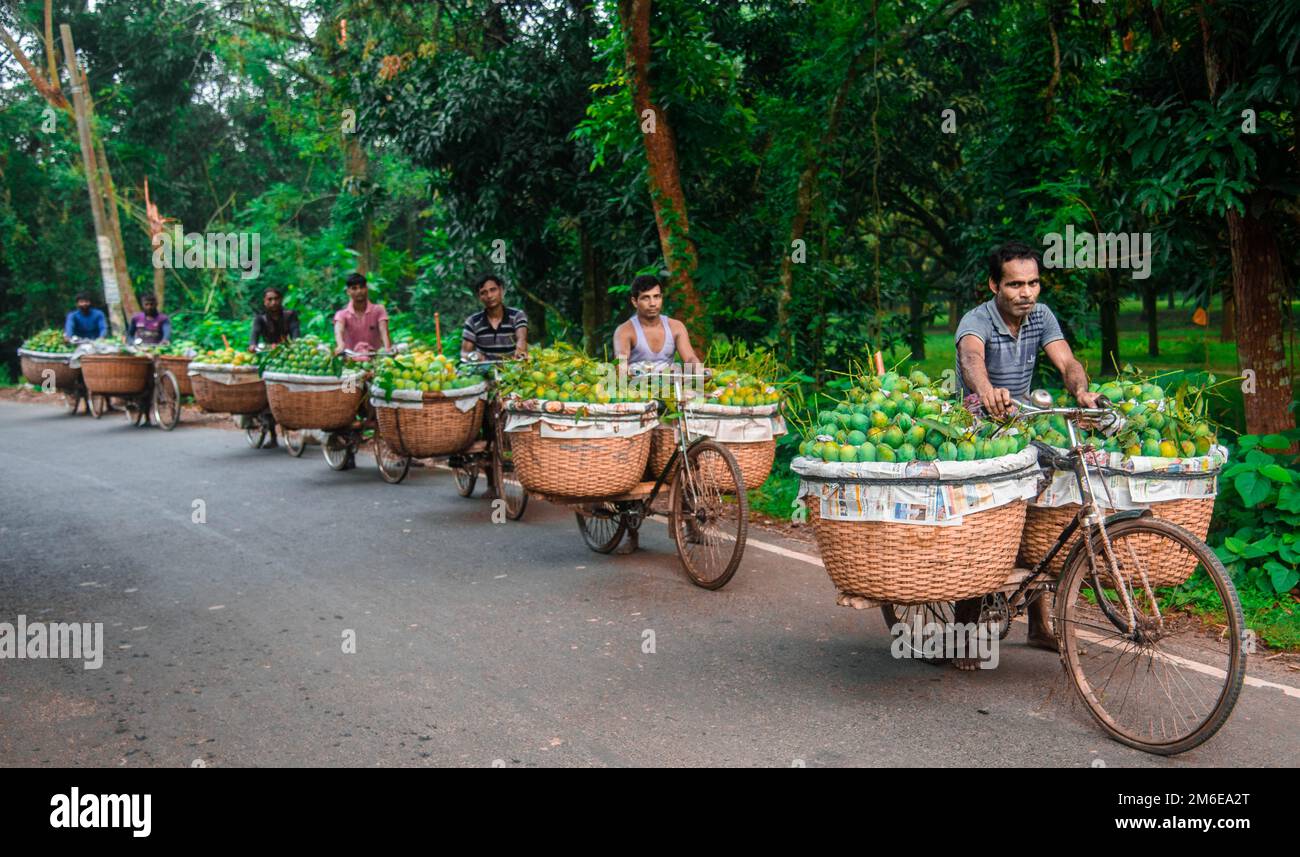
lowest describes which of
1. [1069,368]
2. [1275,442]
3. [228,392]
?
[1275,442]

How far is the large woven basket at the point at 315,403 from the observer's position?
444 inches

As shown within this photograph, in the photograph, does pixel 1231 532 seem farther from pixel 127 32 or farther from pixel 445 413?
pixel 127 32

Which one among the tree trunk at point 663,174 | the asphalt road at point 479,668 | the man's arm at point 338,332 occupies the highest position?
the tree trunk at point 663,174

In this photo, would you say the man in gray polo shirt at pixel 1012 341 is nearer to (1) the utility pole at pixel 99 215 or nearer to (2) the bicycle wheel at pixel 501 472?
(2) the bicycle wheel at pixel 501 472

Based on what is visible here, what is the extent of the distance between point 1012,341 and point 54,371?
1809cm

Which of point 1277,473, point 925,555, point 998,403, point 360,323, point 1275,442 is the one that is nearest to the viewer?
point 925,555

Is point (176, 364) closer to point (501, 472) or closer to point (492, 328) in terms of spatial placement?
point (492, 328)

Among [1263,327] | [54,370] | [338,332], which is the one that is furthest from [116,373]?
[1263,327]

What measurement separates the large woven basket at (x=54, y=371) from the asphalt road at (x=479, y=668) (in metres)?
11.0

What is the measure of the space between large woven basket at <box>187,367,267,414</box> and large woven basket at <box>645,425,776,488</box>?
7.83 metres

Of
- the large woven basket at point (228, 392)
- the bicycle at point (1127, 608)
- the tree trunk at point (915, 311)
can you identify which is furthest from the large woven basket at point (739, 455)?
the large woven basket at point (228, 392)

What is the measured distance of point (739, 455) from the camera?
23.4 ft

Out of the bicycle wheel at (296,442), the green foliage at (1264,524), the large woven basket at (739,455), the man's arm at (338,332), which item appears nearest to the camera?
the green foliage at (1264,524)
